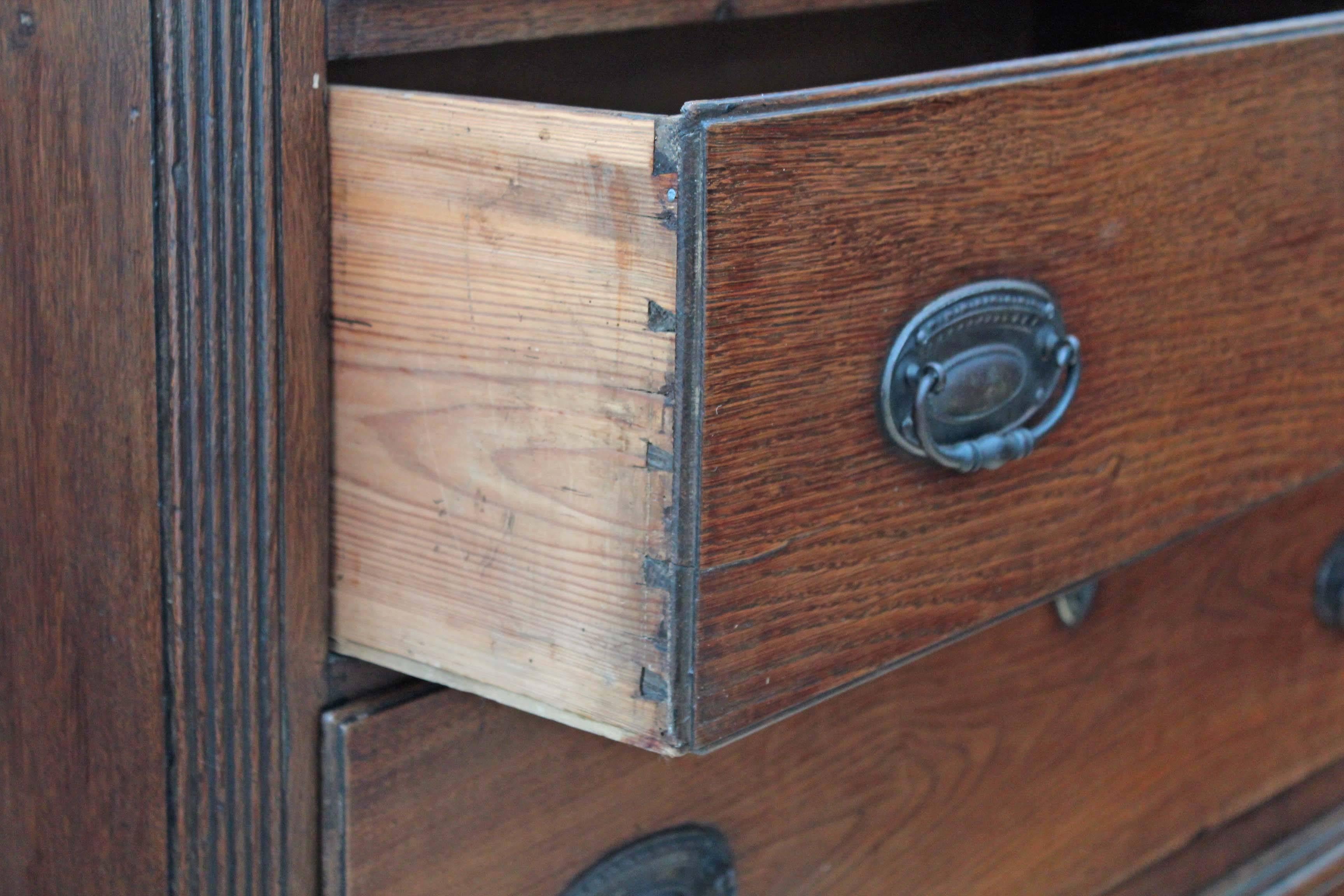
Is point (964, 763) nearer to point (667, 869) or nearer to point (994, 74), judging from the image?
point (667, 869)

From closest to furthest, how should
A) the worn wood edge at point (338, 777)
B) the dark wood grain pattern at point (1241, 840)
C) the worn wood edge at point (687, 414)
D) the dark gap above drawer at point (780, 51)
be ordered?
the worn wood edge at point (687, 414) → the worn wood edge at point (338, 777) → the dark gap above drawer at point (780, 51) → the dark wood grain pattern at point (1241, 840)

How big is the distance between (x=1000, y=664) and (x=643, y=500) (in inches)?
14.4

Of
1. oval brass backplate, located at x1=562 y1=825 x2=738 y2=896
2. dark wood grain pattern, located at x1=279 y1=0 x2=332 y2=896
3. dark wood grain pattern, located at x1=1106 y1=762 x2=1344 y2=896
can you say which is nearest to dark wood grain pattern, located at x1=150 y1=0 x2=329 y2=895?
dark wood grain pattern, located at x1=279 y1=0 x2=332 y2=896

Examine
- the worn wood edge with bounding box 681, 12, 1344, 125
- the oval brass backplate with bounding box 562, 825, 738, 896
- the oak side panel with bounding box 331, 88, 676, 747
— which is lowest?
the oval brass backplate with bounding box 562, 825, 738, 896

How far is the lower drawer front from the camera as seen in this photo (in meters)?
0.54

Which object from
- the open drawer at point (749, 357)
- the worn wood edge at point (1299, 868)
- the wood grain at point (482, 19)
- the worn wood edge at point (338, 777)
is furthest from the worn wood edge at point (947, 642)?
the worn wood edge at point (1299, 868)

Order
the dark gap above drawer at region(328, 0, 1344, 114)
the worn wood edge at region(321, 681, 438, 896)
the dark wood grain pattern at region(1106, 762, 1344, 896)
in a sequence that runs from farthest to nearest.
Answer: the dark wood grain pattern at region(1106, 762, 1344, 896)
the dark gap above drawer at region(328, 0, 1344, 114)
the worn wood edge at region(321, 681, 438, 896)

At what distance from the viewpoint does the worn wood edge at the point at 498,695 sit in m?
0.45

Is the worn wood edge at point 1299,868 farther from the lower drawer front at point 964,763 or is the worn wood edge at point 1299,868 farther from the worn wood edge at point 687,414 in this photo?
the worn wood edge at point 687,414

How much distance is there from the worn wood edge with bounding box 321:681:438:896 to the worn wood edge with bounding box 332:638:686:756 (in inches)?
0.6

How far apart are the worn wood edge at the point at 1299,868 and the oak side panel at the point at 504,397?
2.06ft

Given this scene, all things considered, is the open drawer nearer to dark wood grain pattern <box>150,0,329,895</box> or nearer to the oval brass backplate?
dark wood grain pattern <box>150,0,329,895</box>

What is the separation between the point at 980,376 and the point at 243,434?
0.25 metres

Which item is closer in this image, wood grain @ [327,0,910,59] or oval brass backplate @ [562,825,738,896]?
wood grain @ [327,0,910,59]
